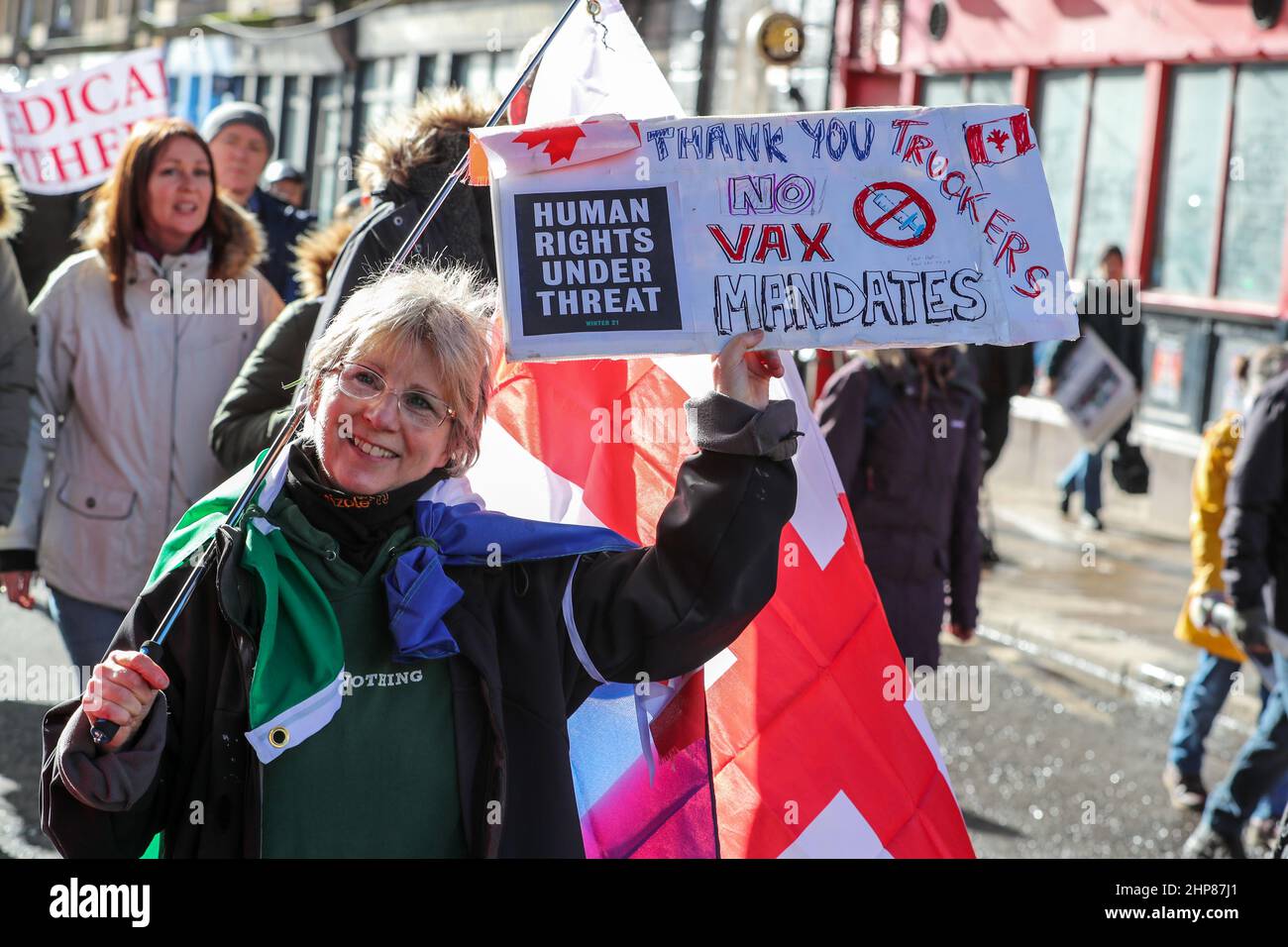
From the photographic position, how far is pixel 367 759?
8.23 ft

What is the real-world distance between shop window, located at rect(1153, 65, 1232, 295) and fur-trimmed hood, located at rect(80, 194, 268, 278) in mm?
9697

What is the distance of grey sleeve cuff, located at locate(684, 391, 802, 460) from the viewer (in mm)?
2619

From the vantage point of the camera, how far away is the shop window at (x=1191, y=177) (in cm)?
1296

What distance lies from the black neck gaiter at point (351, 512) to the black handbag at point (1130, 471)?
10.2 metres

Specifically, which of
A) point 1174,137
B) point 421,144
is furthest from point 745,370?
point 1174,137

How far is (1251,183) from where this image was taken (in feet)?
41.3

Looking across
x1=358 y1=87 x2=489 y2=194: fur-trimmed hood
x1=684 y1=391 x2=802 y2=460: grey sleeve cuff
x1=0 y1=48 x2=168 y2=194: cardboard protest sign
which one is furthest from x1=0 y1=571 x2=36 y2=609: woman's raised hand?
x1=0 y1=48 x2=168 y2=194: cardboard protest sign

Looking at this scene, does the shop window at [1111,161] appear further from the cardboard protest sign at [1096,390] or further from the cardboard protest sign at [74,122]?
the cardboard protest sign at [74,122]

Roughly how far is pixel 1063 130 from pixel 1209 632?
9.50 meters

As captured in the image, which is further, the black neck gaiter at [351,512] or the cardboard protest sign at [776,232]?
the cardboard protest sign at [776,232]

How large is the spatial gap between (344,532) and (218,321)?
8.08ft

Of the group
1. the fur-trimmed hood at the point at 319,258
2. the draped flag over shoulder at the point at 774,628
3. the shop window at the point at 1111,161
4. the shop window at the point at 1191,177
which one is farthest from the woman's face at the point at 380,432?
the shop window at the point at 1111,161

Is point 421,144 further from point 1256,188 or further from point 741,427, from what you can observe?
point 1256,188
